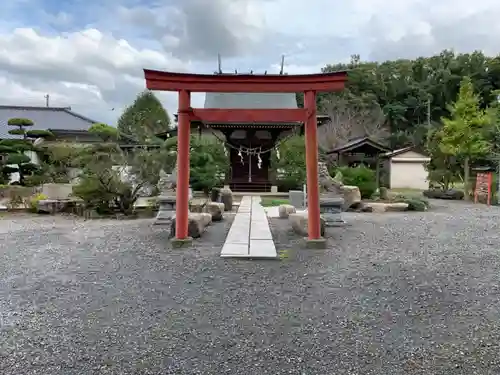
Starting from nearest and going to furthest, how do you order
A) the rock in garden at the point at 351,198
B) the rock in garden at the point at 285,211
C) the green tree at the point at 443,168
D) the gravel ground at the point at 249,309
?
the gravel ground at the point at 249,309
the rock in garden at the point at 285,211
the rock in garden at the point at 351,198
the green tree at the point at 443,168

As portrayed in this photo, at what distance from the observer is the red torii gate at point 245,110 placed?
6082 millimetres

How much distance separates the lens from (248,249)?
5883 mm

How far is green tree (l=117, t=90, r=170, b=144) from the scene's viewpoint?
89.3 ft

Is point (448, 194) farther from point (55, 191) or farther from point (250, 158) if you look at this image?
point (55, 191)

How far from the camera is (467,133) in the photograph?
50.2 feet

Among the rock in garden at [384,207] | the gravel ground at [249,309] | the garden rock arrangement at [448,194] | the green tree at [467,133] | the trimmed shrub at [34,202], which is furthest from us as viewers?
the garden rock arrangement at [448,194]

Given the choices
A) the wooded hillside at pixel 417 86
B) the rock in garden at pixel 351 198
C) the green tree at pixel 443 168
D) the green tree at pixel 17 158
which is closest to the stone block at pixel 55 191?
the green tree at pixel 17 158

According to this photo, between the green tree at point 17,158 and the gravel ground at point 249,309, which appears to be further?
the green tree at point 17,158

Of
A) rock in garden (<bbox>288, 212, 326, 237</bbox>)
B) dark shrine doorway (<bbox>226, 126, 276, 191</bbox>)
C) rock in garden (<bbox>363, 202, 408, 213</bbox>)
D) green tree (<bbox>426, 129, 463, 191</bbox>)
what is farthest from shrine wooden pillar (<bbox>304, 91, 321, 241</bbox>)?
green tree (<bbox>426, 129, 463, 191</bbox>)

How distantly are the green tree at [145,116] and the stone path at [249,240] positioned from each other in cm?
1893

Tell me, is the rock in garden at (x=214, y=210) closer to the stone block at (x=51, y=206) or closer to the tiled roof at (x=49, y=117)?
the stone block at (x=51, y=206)

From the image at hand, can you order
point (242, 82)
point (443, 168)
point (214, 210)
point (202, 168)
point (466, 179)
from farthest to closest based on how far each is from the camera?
1. point (443, 168)
2. point (466, 179)
3. point (202, 168)
4. point (214, 210)
5. point (242, 82)

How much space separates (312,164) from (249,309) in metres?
3.22

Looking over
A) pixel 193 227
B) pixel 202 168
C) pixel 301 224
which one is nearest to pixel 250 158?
pixel 202 168
